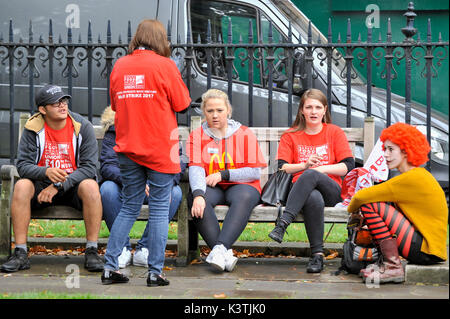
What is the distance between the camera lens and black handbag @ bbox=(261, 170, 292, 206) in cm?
587

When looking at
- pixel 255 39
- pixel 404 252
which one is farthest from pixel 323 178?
pixel 255 39

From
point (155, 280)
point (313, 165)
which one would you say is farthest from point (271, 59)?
point (155, 280)

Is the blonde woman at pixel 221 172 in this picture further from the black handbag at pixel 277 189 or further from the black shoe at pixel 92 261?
the black shoe at pixel 92 261

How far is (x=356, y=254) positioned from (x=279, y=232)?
1.90 ft

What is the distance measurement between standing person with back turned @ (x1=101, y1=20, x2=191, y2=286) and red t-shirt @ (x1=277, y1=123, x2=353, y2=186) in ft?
4.24

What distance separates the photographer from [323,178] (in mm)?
5738

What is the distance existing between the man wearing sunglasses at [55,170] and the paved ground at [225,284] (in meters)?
0.28

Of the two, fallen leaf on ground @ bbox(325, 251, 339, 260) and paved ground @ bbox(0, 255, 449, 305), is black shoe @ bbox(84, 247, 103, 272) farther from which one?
fallen leaf on ground @ bbox(325, 251, 339, 260)

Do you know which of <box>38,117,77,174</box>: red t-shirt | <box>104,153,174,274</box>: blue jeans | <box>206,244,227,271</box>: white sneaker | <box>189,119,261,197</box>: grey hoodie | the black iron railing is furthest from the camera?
the black iron railing

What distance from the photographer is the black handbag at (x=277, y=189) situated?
5.87 m

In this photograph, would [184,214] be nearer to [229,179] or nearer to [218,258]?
[229,179]

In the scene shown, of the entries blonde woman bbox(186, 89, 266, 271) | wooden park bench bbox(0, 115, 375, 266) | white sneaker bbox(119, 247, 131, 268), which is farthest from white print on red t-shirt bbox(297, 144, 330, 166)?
white sneaker bbox(119, 247, 131, 268)

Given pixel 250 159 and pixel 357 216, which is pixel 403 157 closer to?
pixel 357 216

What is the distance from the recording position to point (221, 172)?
5930mm
